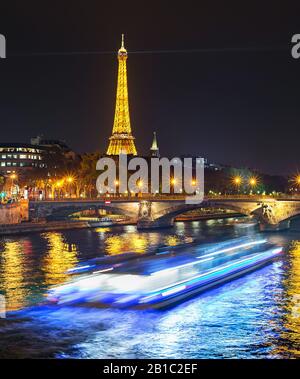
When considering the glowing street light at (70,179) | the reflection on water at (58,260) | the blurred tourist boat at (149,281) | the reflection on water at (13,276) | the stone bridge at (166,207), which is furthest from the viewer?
the glowing street light at (70,179)

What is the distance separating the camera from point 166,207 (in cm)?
6412

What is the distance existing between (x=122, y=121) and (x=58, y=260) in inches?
2676

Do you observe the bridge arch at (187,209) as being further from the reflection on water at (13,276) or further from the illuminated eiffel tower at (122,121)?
the illuminated eiffel tower at (122,121)

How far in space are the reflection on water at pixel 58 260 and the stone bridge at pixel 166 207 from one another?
46.5 ft

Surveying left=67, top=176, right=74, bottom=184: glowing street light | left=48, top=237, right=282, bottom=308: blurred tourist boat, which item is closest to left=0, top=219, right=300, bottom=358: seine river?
left=48, top=237, right=282, bottom=308: blurred tourist boat

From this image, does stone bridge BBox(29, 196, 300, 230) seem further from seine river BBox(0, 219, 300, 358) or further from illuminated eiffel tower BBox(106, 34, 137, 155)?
illuminated eiffel tower BBox(106, 34, 137, 155)

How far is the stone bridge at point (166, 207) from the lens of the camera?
57781mm

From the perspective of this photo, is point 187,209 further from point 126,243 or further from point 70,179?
point 70,179

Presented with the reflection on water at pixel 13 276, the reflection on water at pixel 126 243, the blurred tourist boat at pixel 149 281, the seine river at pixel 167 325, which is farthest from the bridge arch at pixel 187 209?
the blurred tourist boat at pixel 149 281

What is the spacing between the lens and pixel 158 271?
21672 mm

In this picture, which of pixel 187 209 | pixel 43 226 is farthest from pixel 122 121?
pixel 43 226
